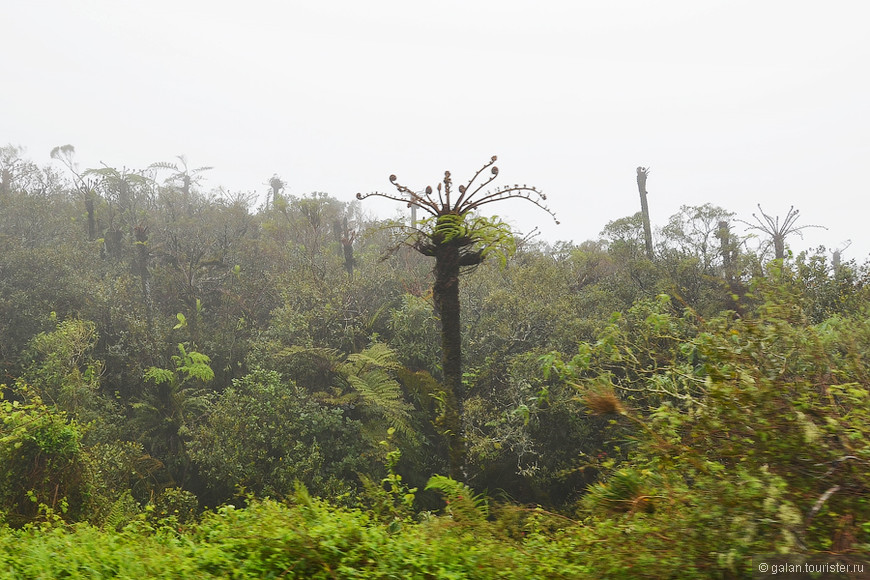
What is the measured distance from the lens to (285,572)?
127 inches

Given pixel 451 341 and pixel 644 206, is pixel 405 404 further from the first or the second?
pixel 644 206

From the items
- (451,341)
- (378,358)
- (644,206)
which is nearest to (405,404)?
(378,358)

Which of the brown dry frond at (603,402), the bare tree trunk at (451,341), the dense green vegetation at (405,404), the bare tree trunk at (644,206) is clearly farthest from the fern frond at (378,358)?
the bare tree trunk at (644,206)

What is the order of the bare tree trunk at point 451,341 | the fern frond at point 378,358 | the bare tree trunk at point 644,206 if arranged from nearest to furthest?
1. the bare tree trunk at point 451,341
2. the fern frond at point 378,358
3. the bare tree trunk at point 644,206

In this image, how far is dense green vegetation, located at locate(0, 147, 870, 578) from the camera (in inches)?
123

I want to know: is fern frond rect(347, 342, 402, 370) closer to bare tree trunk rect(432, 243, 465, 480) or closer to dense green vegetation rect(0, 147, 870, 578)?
dense green vegetation rect(0, 147, 870, 578)

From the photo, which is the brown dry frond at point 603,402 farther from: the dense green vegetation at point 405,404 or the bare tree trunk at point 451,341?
the bare tree trunk at point 451,341

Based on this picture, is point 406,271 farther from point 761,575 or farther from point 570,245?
point 761,575

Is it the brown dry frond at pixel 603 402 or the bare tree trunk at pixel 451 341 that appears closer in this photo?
the brown dry frond at pixel 603 402

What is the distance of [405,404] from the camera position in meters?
10.4

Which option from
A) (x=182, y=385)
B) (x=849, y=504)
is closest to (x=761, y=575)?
(x=849, y=504)

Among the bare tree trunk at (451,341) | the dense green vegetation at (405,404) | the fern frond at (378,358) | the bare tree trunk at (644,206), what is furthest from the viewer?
the bare tree trunk at (644,206)

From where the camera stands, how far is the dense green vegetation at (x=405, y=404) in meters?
3.12

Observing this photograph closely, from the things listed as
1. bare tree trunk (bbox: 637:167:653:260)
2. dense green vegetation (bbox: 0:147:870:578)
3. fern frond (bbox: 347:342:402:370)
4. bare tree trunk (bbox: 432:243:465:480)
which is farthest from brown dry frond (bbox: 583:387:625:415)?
bare tree trunk (bbox: 637:167:653:260)
